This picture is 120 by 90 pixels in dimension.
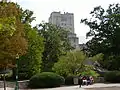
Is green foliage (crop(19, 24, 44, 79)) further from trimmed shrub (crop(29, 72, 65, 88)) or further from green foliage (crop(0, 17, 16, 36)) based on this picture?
green foliage (crop(0, 17, 16, 36))

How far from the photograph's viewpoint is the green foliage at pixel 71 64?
146 ft

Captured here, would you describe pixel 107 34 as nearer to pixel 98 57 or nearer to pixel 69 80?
pixel 98 57

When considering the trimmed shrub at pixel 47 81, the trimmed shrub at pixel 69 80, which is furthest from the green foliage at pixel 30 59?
the trimmed shrub at pixel 47 81

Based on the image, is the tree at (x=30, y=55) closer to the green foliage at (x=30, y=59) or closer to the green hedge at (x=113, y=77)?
the green foliage at (x=30, y=59)

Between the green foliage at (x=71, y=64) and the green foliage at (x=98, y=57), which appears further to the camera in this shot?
the green foliage at (x=98, y=57)

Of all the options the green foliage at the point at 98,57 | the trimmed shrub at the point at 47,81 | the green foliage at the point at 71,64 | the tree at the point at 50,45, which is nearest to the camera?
the trimmed shrub at the point at 47,81

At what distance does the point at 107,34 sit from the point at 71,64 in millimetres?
16579

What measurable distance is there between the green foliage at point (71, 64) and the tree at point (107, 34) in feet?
46.0

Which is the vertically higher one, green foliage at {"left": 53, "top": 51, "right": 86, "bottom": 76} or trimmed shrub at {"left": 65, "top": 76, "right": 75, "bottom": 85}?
green foliage at {"left": 53, "top": 51, "right": 86, "bottom": 76}

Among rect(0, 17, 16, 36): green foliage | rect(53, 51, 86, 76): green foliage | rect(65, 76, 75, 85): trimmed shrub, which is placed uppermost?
rect(0, 17, 16, 36): green foliage

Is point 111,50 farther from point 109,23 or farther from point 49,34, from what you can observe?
point 49,34

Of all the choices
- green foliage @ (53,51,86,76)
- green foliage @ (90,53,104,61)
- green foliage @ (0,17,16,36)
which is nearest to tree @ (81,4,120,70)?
green foliage @ (90,53,104,61)

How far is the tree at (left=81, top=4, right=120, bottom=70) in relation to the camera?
57938mm

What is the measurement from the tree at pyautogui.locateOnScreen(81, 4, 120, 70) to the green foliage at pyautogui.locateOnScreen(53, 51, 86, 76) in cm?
1401
